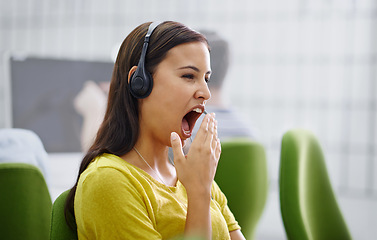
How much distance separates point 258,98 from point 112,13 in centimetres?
119

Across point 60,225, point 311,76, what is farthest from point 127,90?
point 311,76

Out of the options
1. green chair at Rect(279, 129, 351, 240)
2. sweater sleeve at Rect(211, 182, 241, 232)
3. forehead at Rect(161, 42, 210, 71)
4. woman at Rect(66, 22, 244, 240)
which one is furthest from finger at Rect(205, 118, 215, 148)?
green chair at Rect(279, 129, 351, 240)

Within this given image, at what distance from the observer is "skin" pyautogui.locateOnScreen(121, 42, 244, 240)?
0.81 m

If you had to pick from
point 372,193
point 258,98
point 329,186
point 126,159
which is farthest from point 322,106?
point 126,159

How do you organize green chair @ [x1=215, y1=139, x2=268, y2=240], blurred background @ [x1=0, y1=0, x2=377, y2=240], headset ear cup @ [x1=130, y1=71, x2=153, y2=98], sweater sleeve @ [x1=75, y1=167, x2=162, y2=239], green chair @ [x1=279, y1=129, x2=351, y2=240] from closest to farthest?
1. sweater sleeve @ [x1=75, y1=167, x2=162, y2=239]
2. headset ear cup @ [x1=130, y1=71, x2=153, y2=98]
3. green chair @ [x1=279, y1=129, x2=351, y2=240]
4. green chair @ [x1=215, y1=139, x2=268, y2=240]
5. blurred background @ [x1=0, y1=0, x2=377, y2=240]

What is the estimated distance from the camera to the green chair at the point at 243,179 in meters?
1.38

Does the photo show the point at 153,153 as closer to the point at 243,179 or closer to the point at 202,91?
the point at 202,91

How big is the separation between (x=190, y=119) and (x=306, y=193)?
503 millimetres

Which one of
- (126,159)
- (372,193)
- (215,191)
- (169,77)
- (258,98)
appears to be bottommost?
(372,193)

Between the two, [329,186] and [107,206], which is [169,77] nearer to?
[107,206]

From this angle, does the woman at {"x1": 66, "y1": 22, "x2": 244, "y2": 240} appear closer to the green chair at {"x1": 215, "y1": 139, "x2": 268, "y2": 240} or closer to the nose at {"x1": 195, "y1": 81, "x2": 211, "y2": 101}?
the nose at {"x1": 195, "y1": 81, "x2": 211, "y2": 101}

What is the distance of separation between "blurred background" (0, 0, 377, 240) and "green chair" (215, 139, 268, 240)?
4.17 ft

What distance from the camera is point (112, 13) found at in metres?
3.18

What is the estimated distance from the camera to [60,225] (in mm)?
841
